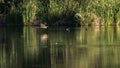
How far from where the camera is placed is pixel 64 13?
2144 inches

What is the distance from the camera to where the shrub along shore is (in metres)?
53.1

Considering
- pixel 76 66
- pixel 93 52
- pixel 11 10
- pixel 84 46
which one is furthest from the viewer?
pixel 11 10

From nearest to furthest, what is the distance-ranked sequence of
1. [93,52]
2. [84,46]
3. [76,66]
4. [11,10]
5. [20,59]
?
[76,66], [20,59], [93,52], [84,46], [11,10]

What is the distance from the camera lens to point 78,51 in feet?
86.4

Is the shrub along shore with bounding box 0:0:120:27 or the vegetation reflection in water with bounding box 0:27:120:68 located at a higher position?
the shrub along shore with bounding box 0:0:120:27

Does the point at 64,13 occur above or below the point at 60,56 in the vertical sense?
above

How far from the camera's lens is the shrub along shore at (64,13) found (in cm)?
5309

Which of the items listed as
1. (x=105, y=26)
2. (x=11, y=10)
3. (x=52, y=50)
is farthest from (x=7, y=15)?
(x=52, y=50)

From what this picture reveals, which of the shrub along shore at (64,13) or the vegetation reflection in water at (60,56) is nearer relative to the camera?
the vegetation reflection in water at (60,56)

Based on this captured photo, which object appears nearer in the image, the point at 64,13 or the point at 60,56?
the point at 60,56

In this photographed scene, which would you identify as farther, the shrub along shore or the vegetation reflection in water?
the shrub along shore

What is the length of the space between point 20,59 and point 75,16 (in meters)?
30.4

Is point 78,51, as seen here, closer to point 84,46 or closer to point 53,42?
point 84,46

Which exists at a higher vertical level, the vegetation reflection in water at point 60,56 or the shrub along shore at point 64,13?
the shrub along shore at point 64,13
